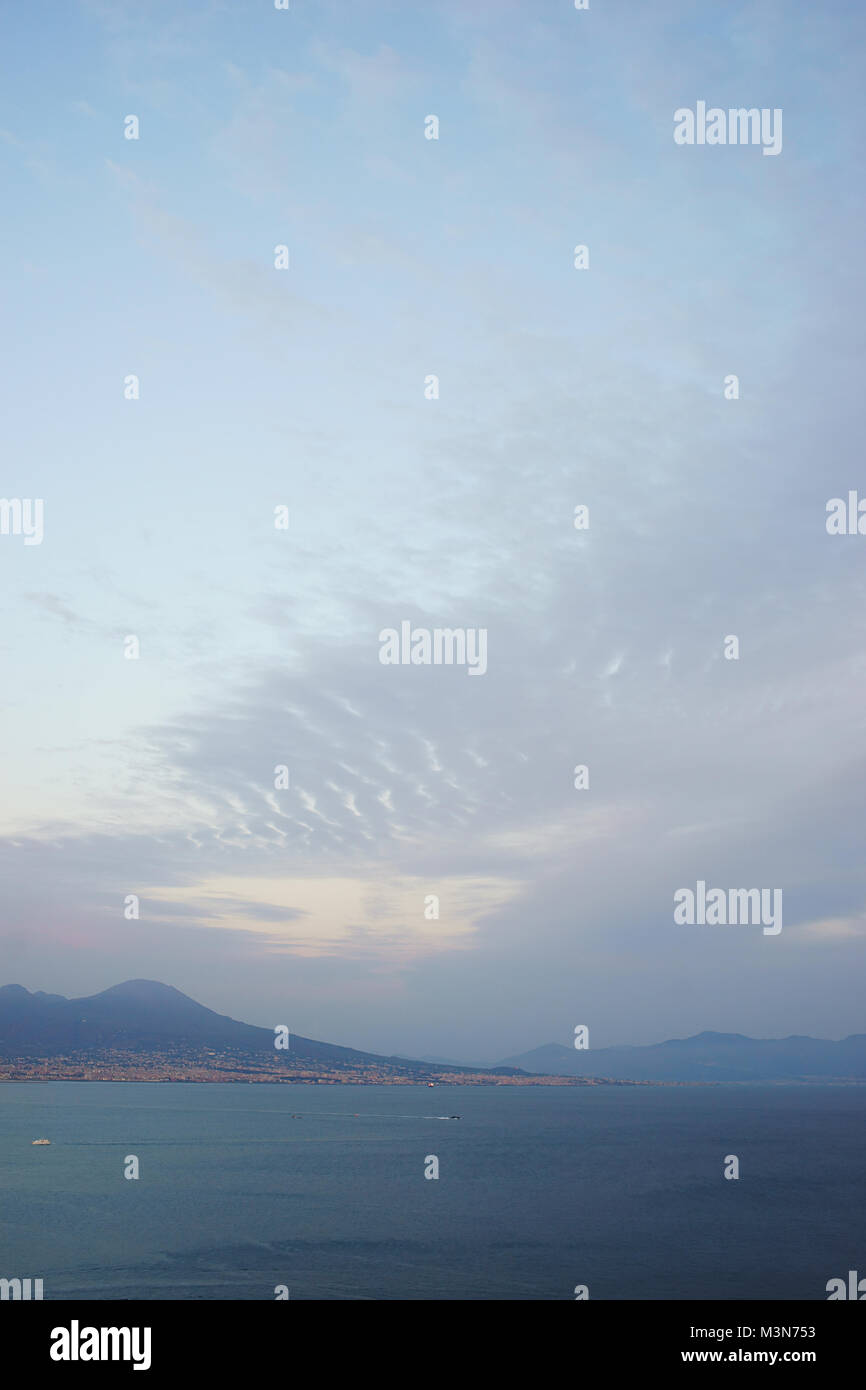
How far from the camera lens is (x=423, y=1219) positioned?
Result: 7838cm

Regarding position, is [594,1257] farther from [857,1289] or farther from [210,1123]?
[210,1123]

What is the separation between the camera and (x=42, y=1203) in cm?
8406

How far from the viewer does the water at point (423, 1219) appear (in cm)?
5759

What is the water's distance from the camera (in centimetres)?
5759

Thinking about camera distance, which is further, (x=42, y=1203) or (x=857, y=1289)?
(x=42, y=1203)
